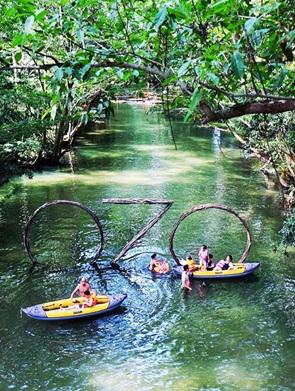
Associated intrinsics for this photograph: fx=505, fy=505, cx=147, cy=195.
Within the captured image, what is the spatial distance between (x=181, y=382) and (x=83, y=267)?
6833mm

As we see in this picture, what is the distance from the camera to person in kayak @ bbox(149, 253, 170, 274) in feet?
54.4

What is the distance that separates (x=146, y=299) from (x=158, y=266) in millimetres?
1897

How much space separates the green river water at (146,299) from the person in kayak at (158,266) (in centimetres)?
28

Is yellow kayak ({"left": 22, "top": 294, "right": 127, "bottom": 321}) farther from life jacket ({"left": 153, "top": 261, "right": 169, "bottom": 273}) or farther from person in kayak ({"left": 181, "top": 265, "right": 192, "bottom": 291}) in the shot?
life jacket ({"left": 153, "top": 261, "right": 169, "bottom": 273})

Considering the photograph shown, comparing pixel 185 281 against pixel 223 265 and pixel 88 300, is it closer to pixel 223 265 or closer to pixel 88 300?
pixel 223 265

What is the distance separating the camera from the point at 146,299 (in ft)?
49.1

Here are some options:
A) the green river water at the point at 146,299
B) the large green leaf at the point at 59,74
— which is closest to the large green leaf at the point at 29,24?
the large green leaf at the point at 59,74

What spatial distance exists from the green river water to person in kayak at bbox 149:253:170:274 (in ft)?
0.92

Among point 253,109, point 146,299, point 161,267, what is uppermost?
point 253,109

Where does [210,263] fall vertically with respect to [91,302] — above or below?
Result: above

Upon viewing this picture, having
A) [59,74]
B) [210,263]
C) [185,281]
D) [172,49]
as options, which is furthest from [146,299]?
[59,74]

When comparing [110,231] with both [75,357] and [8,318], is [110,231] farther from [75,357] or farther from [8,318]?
[75,357]

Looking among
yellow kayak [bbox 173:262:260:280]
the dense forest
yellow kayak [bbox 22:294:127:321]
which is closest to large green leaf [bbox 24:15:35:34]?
the dense forest

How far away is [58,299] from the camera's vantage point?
14.9 meters
